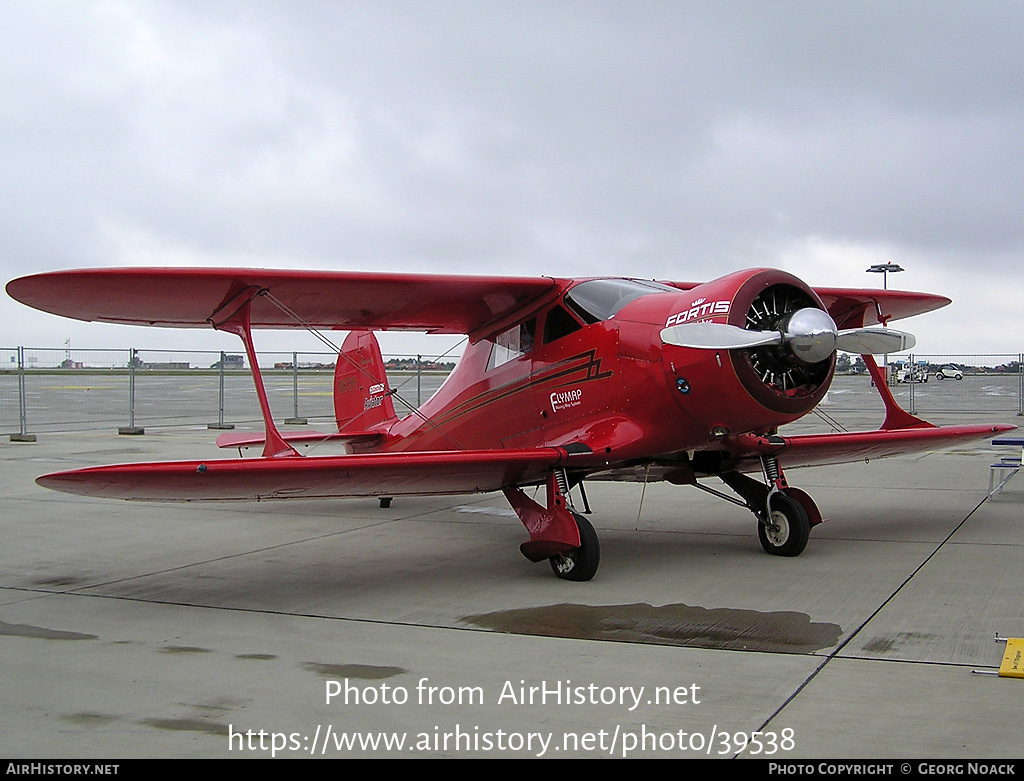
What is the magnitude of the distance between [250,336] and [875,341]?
517 centimetres

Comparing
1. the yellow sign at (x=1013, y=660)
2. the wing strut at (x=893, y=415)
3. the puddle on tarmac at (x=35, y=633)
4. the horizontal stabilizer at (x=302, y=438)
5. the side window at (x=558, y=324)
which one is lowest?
the puddle on tarmac at (x=35, y=633)

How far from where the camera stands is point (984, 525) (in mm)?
9195

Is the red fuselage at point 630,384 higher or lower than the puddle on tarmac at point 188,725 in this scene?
higher

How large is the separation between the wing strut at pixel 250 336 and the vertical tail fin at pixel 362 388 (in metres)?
2.79

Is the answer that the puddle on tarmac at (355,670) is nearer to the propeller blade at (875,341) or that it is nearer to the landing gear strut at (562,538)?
the landing gear strut at (562,538)

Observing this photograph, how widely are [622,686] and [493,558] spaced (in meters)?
3.79

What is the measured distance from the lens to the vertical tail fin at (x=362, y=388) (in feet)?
37.7

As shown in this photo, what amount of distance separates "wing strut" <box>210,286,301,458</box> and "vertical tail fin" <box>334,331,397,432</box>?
2.79m

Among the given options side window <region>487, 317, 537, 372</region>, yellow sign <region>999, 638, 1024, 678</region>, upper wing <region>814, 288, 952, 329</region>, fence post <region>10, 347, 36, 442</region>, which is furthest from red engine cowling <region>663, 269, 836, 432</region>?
fence post <region>10, 347, 36, 442</region>

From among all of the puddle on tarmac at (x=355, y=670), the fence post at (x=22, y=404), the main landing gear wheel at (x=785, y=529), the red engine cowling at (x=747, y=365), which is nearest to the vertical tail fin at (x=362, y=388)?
the main landing gear wheel at (x=785, y=529)

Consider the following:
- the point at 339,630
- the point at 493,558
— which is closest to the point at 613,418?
the point at 493,558

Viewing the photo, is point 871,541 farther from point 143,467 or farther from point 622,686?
point 143,467

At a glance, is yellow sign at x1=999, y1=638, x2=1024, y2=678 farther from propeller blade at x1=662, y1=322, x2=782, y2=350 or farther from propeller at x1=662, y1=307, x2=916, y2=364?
propeller blade at x1=662, y1=322, x2=782, y2=350

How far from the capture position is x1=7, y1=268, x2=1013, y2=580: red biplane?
255 inches
